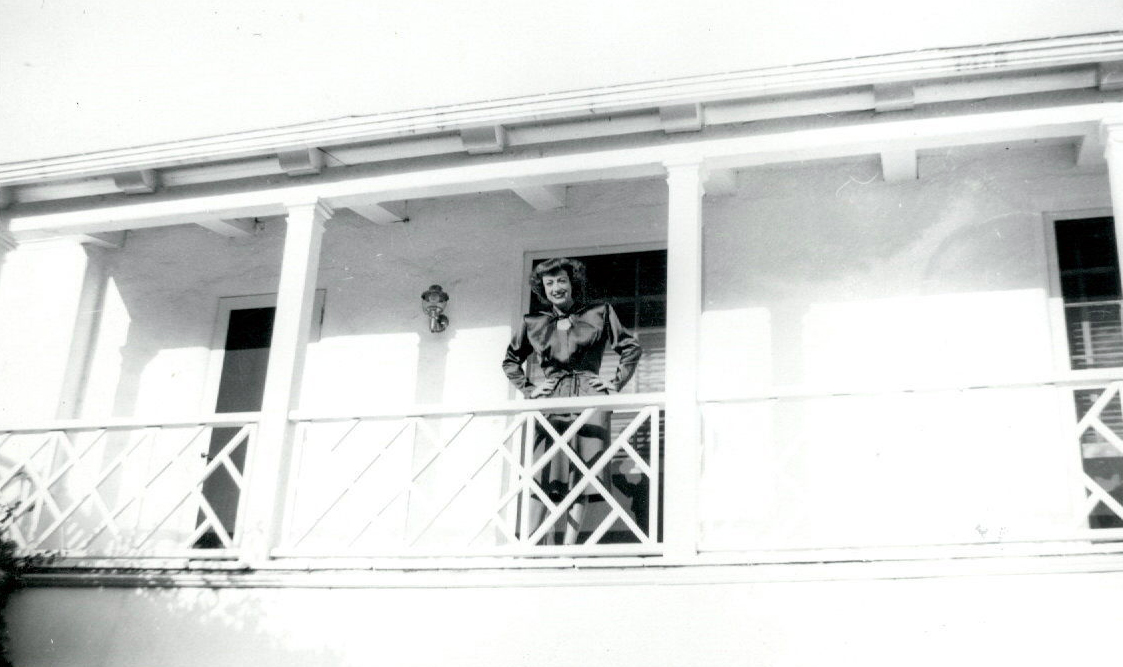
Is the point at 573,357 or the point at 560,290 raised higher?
the point at 560,290

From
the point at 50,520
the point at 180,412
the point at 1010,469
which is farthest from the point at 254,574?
the point at 1010,469

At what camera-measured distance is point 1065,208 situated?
7250 millimetres

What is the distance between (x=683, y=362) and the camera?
20.0ft

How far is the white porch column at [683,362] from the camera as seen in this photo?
5832 mm

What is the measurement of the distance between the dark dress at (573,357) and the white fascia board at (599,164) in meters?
0.84

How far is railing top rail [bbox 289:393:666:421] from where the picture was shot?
20.2ft

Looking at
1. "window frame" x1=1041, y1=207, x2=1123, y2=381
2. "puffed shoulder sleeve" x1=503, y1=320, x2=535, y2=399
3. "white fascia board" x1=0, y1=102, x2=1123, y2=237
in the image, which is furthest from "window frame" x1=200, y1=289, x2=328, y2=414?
"window frame" x1=1041, y1=207, x2=1123, y2=381

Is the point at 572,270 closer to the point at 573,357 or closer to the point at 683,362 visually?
the point at 573,357

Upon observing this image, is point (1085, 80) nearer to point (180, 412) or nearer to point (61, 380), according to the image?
point (180, 412)

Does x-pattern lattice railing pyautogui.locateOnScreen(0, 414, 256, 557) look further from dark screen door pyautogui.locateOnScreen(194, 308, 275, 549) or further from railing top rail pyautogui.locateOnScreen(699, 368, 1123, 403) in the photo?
railing top rail pyautogui.locateOnScreen(699, 368, 1123, 403)

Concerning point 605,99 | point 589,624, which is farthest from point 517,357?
point 589,624

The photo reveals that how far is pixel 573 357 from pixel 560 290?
0.42 m

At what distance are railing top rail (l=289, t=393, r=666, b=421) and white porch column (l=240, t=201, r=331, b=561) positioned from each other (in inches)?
5.8

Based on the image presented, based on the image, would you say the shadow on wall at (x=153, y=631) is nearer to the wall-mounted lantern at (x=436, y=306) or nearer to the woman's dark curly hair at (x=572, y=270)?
the woman's dark curly hair at (x=572, y=270)
